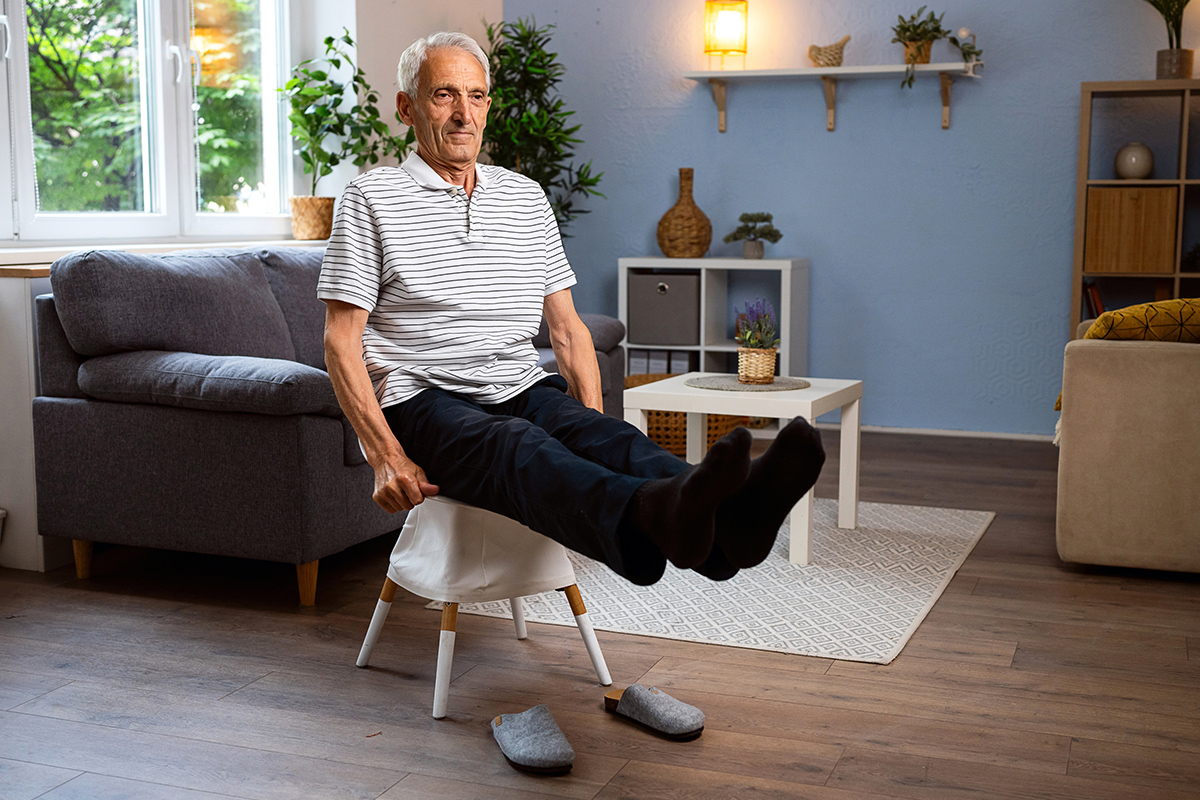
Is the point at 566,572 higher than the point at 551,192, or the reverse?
the point at 551,192

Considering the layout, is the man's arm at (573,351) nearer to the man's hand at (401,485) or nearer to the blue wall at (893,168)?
the man's hand at (401,485)

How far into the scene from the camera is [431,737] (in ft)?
6.37

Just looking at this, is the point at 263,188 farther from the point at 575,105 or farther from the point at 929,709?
the point at 929,709

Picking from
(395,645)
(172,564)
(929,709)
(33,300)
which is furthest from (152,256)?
(929,709)

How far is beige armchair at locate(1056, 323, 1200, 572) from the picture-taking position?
108 inches

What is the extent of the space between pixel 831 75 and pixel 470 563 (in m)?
3.45

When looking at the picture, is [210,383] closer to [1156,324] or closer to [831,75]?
[1156,324]

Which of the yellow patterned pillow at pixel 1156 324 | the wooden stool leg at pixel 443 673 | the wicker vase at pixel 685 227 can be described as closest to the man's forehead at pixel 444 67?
the wooden stool leg at pixel 443 673

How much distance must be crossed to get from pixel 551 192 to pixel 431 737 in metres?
3.72

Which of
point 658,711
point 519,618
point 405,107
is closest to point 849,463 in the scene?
point 519,618

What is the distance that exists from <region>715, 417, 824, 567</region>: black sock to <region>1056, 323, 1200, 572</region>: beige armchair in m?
1.55

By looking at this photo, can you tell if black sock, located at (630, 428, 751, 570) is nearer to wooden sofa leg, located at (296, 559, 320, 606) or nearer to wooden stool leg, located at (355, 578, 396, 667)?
wooden stool leg, located at (355, 578, 396, 667)

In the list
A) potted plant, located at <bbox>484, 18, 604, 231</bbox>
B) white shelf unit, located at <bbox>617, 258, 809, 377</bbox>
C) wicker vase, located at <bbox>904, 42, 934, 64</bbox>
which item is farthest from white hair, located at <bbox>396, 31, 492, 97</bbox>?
wicker vase, located at <bbox>904, 42, 934, 64</bbox>

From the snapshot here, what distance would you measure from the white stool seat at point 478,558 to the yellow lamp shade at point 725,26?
11.2ft
